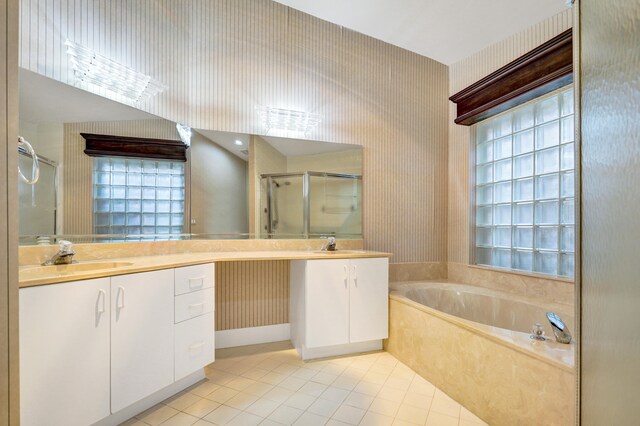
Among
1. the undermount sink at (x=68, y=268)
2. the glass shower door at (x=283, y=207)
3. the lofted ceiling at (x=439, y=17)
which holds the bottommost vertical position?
the undermount sink at (x=68, y=268)

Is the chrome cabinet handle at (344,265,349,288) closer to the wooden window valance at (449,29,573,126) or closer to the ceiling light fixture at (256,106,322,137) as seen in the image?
the ceiling light fixture at (256,106,322,137)

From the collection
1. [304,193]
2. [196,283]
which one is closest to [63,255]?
[196,283]

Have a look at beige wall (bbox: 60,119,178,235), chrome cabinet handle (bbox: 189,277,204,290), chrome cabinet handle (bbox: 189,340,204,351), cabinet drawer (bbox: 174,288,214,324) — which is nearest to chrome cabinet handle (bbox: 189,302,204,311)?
cabinet drawer (bbox: 174,288,214,324)

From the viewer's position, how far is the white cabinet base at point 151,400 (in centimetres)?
135

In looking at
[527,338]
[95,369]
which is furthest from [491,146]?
[95,369]

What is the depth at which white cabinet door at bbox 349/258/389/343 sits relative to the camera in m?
2.10

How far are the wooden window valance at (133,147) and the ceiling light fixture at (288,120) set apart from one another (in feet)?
2.35

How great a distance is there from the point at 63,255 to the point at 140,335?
0.62 meters

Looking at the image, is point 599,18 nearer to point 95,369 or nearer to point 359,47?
point 95,369

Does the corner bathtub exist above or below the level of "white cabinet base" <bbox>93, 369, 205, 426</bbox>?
above

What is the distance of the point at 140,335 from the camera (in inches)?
53.6

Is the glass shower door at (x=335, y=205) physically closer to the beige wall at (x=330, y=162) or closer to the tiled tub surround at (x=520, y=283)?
the beige wall at (x=330, y=162)

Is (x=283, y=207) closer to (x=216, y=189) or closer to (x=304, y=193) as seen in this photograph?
(x=304, y=193)

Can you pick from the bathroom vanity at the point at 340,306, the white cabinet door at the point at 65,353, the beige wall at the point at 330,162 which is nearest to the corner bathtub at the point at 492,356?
the bathroom vanity at the point at 340,306
